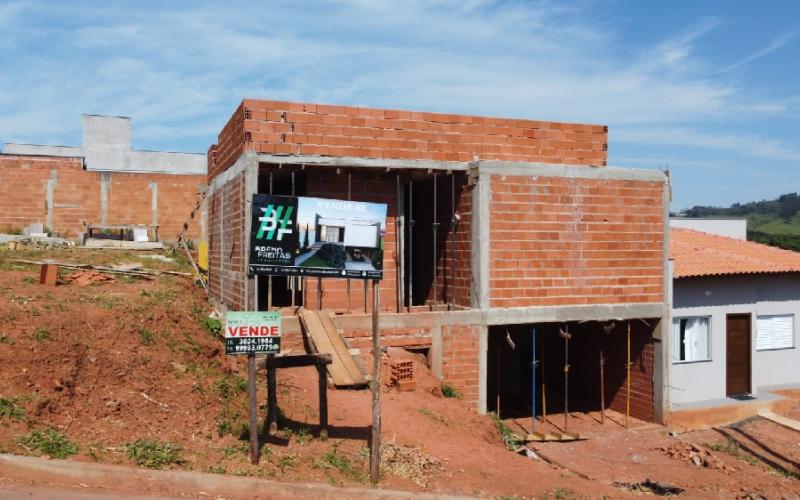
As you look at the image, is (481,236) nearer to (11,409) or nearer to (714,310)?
→ (714,310)

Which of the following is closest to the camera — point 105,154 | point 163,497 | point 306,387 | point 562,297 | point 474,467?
point 163,497

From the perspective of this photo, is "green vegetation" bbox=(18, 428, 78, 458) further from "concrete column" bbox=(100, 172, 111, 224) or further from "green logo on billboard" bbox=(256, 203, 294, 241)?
"concrete column" bbox=(100, 172, 111, 224)

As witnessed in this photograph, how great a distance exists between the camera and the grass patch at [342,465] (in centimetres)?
777

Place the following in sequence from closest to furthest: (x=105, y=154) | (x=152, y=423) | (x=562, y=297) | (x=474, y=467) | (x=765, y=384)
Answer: (x=152, y=423)
(x=474, y=467)
(x=562, y=297)
(x=765, y=384)
(x=105, y=154)

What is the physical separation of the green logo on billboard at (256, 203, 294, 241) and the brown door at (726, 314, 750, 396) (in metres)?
13.6

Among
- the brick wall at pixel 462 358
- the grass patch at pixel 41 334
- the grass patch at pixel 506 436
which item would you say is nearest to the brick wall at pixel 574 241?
the brick wall at pixel 462 358

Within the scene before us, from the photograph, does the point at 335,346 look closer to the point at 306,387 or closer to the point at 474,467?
the point at 306,387

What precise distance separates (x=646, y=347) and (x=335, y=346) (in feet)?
27.1

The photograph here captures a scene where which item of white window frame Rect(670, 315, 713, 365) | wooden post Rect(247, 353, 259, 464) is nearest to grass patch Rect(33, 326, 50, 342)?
wooden post Rect(247, 353, 259, 464)

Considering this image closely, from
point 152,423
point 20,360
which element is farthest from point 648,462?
point 20,360

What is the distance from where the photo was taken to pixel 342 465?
800 cm

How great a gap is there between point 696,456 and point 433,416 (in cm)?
544

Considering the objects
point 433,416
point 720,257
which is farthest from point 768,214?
point 433,416

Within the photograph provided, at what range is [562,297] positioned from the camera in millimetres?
13430
